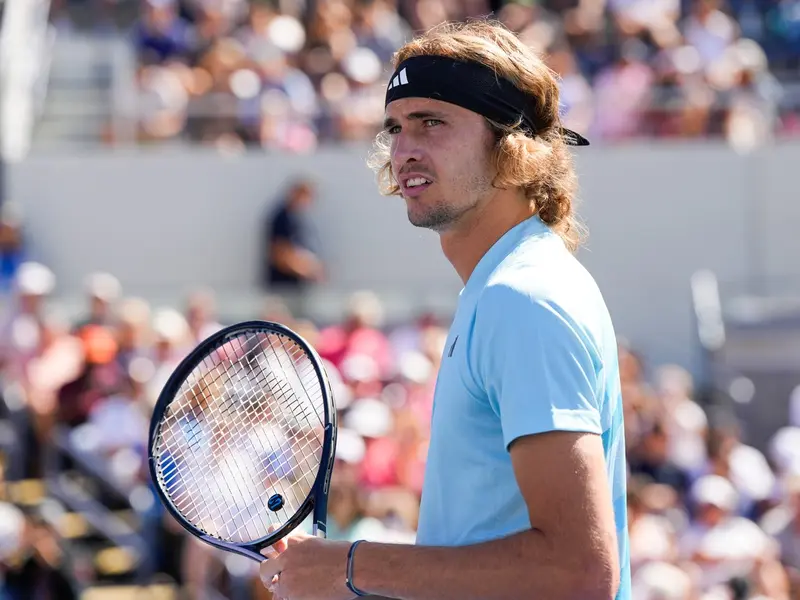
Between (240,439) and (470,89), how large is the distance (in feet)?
3.31

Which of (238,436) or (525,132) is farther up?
(525,132)

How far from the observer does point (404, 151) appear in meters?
2.59

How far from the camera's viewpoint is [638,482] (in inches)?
349

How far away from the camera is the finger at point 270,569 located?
2.39m

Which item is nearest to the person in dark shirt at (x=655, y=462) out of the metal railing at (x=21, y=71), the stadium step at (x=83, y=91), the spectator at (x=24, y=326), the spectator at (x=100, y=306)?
the spectator at (x=100, y=306)

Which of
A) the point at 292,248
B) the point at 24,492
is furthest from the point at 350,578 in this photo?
the point at 292,248

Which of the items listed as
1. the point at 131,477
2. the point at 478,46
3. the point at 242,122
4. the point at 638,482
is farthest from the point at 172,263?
the point at 478,46

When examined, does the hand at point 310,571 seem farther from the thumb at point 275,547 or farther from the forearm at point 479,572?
the thumb at point 275,547

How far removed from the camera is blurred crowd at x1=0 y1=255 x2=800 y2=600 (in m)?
7.47

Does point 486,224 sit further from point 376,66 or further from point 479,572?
point 376,66

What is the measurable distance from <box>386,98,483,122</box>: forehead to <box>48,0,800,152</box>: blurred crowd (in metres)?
8.63

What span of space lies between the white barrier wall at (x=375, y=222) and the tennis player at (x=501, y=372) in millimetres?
8655

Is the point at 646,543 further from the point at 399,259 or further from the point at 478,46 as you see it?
the point at 478,46

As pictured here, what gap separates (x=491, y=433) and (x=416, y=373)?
693 centimetres
